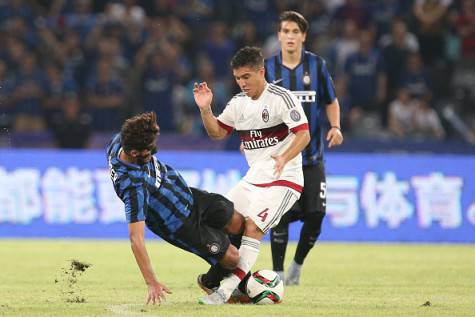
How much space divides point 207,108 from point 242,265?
1304mm

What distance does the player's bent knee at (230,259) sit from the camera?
810 centimetres

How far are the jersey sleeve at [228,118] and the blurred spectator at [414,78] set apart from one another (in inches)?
400

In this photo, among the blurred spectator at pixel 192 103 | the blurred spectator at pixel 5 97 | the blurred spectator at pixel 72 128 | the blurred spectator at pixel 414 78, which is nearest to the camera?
the blurred spectator at pixel 72 128

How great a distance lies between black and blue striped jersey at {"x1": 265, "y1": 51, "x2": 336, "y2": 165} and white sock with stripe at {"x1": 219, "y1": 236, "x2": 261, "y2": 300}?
1.96 m

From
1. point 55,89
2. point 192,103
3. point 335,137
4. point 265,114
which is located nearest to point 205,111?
point 265,114

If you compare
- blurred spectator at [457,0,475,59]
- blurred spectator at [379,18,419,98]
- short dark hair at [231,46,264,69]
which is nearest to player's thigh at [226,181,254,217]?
short dark hair at [231,46,264,69]

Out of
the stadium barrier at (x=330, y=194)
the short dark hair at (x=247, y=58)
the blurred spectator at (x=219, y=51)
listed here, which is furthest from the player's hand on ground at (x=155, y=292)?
the blurred spectator at (x=219, y=51)

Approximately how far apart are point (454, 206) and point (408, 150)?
140cm

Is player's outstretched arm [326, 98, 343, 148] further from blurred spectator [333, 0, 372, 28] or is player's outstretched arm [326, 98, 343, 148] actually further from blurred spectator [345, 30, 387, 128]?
blurred spectator [333, 0, 372, 28]

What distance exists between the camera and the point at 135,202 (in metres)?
7.42

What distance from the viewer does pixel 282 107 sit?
27.8 feet

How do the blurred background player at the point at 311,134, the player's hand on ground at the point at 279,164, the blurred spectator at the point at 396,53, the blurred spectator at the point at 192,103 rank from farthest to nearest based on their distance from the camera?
the blurred spectator at the point at 396,53 → the blurred spectator at the point at 192,103 → the blurred background player at the point at 311,134 → the player's hand on ground at the point at 279,164

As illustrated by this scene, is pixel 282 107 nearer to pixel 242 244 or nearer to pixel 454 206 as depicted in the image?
pixel 242 244

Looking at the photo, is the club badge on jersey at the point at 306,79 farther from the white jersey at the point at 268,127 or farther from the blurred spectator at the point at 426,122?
the blurred spectator at the point at 426,122
